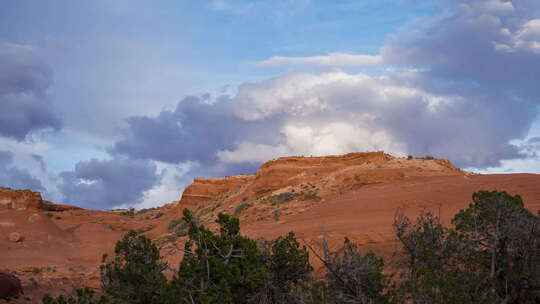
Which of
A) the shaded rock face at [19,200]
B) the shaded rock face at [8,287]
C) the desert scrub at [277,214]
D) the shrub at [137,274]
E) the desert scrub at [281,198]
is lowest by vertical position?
the shaded rock face at [8,287]

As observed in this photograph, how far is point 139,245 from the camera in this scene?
12203 mm

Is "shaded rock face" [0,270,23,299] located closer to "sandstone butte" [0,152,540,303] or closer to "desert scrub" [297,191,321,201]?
"sandstone butte" [0,152,540,303]

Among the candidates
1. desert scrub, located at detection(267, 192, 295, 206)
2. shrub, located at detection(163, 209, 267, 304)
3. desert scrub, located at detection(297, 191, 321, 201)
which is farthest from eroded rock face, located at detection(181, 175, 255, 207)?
shrub, located at detection(163, 209, 267, 304)

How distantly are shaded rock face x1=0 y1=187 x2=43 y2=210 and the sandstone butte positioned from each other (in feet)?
0.34

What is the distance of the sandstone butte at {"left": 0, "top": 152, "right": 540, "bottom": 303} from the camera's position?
2026 centimetres

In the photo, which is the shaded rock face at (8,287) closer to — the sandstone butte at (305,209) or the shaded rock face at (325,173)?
the sandstone butte at (305,209)

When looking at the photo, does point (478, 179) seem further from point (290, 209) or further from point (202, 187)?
point (202, 187)

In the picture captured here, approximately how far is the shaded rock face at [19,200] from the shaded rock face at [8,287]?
3025 cm

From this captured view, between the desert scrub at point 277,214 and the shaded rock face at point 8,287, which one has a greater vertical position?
the desert scrub at point 277,214

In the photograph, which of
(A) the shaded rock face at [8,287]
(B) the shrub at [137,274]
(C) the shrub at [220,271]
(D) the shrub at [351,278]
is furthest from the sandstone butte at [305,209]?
(D) the shrub at [351,278]

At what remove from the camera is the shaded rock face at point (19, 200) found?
43362 mm

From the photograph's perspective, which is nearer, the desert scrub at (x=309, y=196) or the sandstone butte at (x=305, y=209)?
the sandstone butte at (x=305, y=209)

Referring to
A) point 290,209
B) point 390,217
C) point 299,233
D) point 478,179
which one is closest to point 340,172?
point 290,209

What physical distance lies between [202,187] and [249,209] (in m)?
29.8
